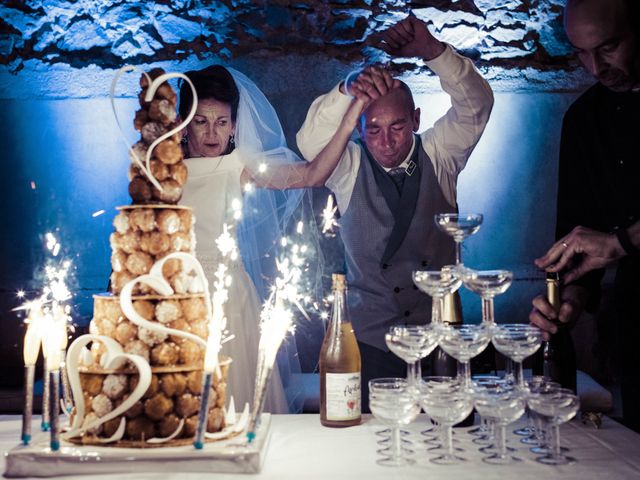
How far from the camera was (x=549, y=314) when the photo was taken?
76.9 inches

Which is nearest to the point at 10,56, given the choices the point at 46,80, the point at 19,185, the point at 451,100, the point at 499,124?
the point at 46,80

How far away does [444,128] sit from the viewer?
357 cm

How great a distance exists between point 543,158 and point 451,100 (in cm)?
66

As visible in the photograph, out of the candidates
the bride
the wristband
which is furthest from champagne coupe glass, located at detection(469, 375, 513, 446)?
the bride

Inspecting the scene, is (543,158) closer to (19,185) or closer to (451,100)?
(451,100)

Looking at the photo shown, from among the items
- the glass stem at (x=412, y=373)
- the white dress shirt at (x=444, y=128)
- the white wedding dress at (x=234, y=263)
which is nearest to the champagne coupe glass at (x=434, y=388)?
the glass stem at (x=412, y=373)

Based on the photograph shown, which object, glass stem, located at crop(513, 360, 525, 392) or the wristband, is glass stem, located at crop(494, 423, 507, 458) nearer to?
glass stem, located at crop(513, 360, 525, 392)

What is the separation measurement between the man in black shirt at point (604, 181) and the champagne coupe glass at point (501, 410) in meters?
0.62

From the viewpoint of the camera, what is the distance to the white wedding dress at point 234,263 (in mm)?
3209

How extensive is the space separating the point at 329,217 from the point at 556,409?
2274mm

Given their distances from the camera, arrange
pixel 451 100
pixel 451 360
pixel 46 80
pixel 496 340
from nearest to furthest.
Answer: pixel 496 340 < pixel 451 360 < pixel 451 100 < pixel 46 80

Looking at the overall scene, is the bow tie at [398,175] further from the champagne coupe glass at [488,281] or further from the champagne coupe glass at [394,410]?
the champagne coupe glass at [394,410]

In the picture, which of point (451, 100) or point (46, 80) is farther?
point (46, 80)

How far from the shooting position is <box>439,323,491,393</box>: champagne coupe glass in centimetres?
151
